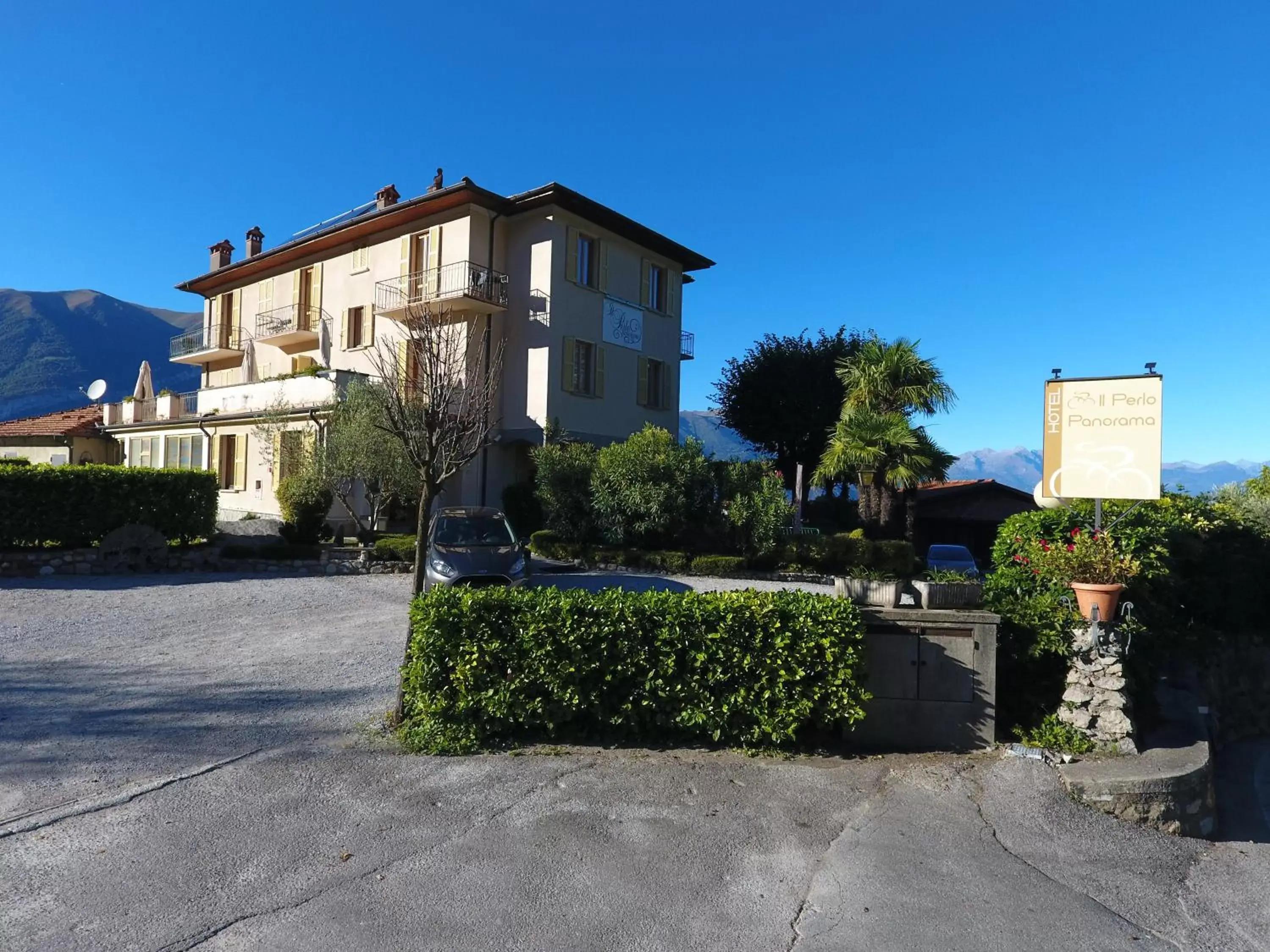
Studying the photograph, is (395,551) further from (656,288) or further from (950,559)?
(656,288)

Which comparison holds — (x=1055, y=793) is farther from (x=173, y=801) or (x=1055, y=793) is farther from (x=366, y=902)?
(x=173, y=801)

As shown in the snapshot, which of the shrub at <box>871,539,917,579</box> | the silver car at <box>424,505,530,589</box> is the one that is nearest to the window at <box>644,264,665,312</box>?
the shrub at <box>871,539,917,579</box>

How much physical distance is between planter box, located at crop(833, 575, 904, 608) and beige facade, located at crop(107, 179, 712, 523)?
55.2ft

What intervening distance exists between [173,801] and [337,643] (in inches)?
198

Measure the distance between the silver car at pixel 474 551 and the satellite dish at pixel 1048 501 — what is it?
6436 millimetres

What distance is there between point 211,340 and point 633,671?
3238 centimetres

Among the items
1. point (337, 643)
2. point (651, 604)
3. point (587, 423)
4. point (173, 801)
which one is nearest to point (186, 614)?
point (337, 643)

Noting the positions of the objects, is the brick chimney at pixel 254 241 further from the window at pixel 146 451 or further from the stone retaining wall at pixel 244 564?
the stone retaining wall at pixel 244 564

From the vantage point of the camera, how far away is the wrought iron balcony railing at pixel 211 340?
103ft

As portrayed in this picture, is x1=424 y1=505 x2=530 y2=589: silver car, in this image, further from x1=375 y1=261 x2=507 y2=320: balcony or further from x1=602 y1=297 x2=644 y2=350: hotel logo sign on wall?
x1=602 y1=297 x2=644 y2=350: hotel logo sign on wall

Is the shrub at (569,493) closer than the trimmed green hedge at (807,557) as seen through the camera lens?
No

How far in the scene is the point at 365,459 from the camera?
17.5 meters

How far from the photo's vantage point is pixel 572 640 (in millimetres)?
5637

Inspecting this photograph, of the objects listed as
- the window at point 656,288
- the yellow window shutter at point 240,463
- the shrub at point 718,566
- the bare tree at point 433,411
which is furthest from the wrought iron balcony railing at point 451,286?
the bare tree at point 433,411
